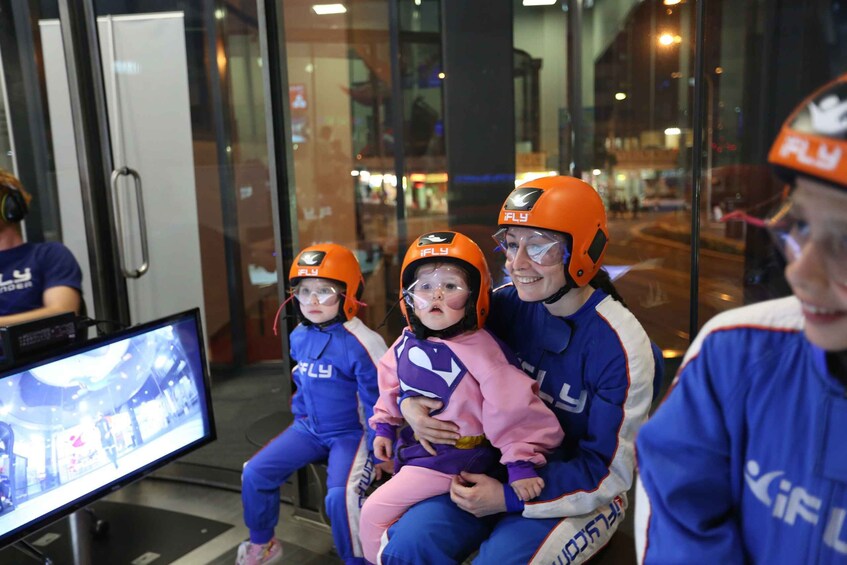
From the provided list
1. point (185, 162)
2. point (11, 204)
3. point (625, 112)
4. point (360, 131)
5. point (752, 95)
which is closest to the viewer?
point (11, 204)

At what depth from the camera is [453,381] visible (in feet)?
6.09

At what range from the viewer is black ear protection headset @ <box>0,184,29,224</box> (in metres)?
2.63

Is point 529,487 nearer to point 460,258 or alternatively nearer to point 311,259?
point 460,258

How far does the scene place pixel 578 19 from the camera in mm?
3875

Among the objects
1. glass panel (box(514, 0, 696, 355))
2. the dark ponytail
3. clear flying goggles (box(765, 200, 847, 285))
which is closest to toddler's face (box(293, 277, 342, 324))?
the dark ponytail

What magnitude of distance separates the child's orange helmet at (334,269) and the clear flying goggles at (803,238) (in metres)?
1.64

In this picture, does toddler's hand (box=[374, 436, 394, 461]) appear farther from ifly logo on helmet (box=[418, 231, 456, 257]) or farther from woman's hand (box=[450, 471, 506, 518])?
ifly logo on helmet (box=[418, 231, 456, 257])

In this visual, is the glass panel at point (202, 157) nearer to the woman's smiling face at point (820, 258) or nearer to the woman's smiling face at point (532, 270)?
the woman's smiling face at point (532, 270)

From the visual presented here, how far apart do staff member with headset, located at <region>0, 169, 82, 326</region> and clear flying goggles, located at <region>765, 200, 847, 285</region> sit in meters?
2.63

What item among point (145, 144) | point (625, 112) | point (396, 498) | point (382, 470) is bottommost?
point (382, 470)

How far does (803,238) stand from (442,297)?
1.09m

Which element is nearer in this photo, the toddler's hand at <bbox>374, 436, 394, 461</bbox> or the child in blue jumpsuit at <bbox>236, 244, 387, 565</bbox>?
the toddler's hand at <bbox>374, 436, 394, 461</bbox>

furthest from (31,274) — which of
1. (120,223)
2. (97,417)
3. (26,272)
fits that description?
(97,417)

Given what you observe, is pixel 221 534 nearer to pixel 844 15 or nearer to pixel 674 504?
pixel 674 504
